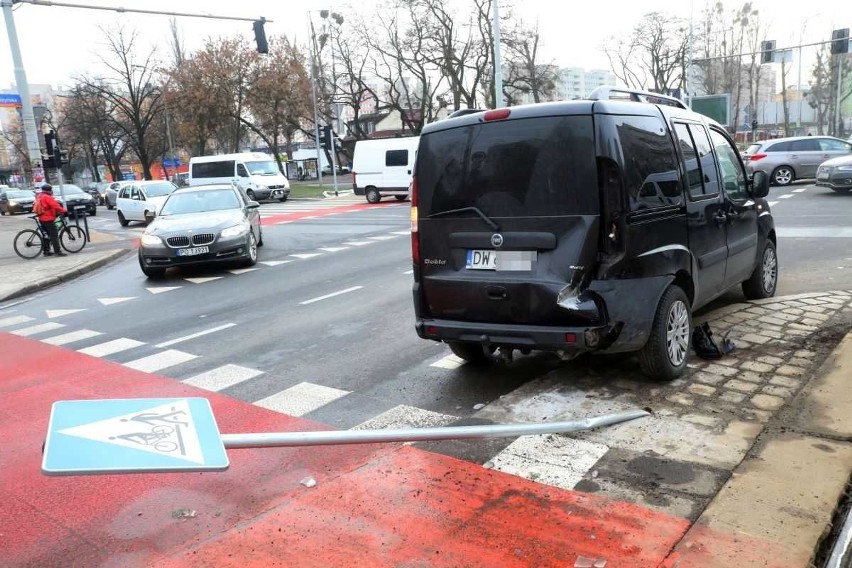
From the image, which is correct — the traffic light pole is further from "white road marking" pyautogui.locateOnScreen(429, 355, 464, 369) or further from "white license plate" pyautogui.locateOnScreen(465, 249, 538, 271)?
"white license plate" pyautogui.locateOnScreen(465, 249, 538, 271)

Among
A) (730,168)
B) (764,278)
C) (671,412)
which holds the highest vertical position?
(730,168)

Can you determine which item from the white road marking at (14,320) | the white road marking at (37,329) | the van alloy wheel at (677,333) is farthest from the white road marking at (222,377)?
the white road marking at (14,320)

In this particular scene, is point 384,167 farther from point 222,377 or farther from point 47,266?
point 222,377

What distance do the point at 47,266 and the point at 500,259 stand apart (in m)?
14.0

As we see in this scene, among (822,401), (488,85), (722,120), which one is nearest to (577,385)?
(822,401)

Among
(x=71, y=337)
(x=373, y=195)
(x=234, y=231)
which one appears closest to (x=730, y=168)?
(x=71, y=337)

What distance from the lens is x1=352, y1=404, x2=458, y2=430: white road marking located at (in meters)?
4.64

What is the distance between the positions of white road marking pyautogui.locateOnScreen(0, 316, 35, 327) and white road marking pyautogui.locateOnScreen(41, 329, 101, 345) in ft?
5.62

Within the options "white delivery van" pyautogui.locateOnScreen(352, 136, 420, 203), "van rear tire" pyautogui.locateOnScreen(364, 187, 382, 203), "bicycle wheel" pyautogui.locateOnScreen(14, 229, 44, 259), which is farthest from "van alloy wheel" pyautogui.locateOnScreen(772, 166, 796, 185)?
"bicycle wheel" pyautogui.locateOnScreen(14, 229, 44, 259)

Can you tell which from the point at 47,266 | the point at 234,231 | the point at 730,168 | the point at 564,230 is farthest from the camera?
the point at 47,266

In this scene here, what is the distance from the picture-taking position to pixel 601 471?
375 centimetres

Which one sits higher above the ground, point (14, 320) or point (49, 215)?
point (49, 215)

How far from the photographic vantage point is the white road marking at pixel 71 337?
8.09 m

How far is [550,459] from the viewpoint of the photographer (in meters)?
3.93
